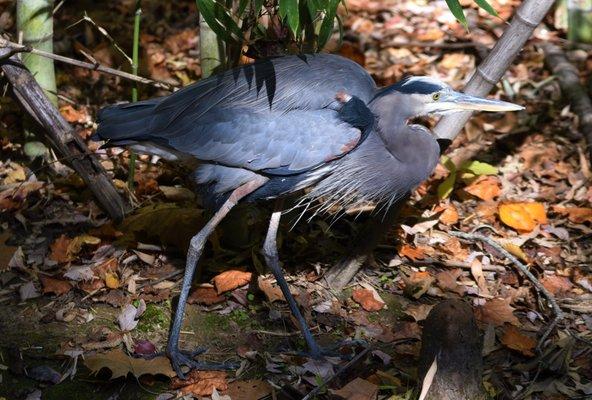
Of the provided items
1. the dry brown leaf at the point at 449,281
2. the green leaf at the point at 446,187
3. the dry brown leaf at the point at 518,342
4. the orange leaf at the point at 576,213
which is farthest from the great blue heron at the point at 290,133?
the orange leaf at the point at 576,213

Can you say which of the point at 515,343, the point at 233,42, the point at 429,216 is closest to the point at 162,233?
the point at 233,42

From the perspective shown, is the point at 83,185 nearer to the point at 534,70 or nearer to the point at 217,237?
the point at 217,237

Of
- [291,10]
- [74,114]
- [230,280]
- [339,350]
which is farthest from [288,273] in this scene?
[74,114]

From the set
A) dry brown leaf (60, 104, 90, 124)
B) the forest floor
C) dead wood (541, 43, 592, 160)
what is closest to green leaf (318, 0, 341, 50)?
the forest floor

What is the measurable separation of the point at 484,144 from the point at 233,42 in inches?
87.2

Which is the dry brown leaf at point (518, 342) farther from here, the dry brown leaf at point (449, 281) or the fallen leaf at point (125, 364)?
the fallen leaf at point (125, 364)

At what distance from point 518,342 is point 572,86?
255cm

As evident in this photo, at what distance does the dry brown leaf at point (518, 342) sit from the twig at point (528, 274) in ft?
0.15

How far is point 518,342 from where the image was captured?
12.6ft

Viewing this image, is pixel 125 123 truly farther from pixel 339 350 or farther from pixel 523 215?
pixel 523 215

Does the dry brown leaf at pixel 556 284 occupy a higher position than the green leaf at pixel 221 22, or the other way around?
the green leaf at pixel 221 22

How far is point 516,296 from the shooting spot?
14.0 feet

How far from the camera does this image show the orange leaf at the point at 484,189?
5.02 m

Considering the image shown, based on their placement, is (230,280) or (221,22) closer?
(221,22)
